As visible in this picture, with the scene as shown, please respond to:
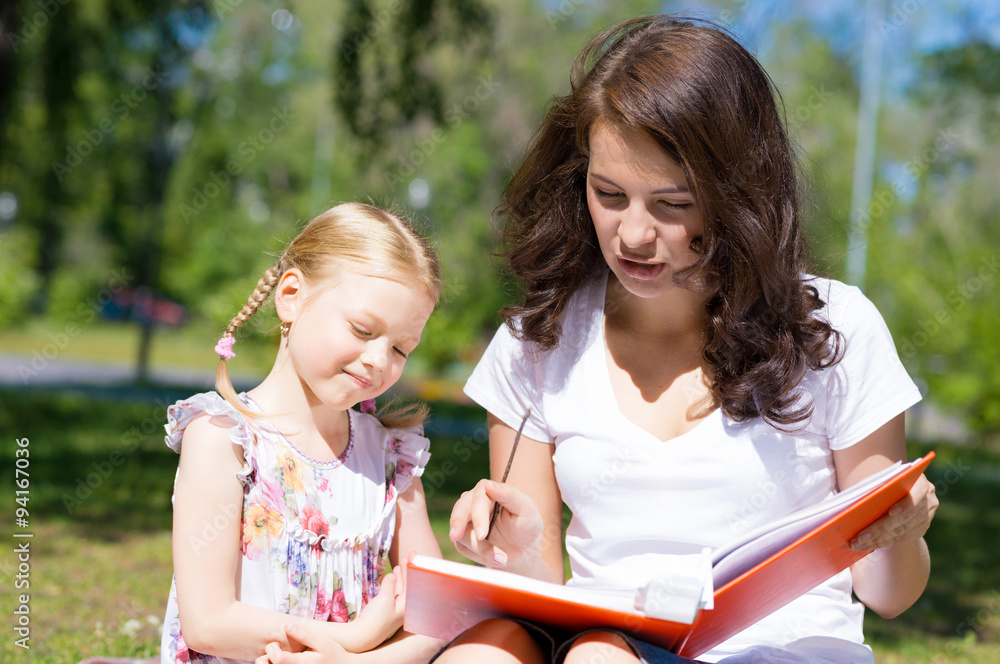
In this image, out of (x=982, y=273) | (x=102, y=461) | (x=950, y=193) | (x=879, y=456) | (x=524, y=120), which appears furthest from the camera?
(x=950, y=193)

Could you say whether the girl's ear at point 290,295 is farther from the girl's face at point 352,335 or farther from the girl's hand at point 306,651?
the girl's hand at point 306,651

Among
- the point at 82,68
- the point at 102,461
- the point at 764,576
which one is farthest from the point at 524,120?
the point at 764,576


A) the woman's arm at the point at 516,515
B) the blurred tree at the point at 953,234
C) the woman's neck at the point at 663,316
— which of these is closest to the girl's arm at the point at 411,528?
the woman's arm at the point at 516,515

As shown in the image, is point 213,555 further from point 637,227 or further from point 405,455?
point 637,227

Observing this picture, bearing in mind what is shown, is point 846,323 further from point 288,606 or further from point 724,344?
point 288,606

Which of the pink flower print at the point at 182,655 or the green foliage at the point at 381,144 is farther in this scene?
the green foliage at the point at 381,144

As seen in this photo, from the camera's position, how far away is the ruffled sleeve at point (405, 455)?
212cm

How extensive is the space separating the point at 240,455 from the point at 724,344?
102 cm

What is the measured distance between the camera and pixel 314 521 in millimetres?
1888

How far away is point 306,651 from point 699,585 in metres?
0.76

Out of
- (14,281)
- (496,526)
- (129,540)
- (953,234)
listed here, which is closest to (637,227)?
(496,526)

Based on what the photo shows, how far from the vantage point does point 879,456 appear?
6.34 ft

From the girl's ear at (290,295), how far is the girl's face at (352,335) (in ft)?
0.09

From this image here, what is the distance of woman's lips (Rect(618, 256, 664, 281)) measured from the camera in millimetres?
1974
